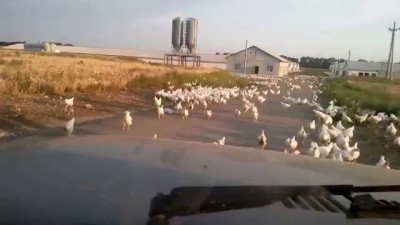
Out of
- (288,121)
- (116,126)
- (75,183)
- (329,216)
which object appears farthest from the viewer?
(288,121)

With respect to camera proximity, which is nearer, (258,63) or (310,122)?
(310,122)

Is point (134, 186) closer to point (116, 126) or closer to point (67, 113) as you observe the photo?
point (116, 126)

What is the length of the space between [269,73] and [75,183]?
83.9 meters

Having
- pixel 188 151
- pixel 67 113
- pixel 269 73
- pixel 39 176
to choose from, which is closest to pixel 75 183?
pixel 39 176

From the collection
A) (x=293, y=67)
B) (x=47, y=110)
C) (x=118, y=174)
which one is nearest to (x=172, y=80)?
(x=47, y=110)

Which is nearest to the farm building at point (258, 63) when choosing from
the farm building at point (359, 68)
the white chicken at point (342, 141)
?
the farm building at point (359, 68)

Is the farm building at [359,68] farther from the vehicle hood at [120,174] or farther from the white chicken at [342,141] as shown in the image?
the vehicle hood at [120,174]

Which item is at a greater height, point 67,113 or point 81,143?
point 81,143

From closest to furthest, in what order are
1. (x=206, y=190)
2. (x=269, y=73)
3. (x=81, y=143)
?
(x=206, y=190), (x=81, y=143), (x=269, y=73)

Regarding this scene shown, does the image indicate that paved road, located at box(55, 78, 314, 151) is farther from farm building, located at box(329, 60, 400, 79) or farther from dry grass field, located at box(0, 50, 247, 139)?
farm building, located at box(329, 60, 400, 79)

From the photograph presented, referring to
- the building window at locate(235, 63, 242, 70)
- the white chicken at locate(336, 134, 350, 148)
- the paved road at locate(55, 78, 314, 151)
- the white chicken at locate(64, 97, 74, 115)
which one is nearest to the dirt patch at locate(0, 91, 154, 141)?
the white chicken at locate(64, 97, 74, 115)

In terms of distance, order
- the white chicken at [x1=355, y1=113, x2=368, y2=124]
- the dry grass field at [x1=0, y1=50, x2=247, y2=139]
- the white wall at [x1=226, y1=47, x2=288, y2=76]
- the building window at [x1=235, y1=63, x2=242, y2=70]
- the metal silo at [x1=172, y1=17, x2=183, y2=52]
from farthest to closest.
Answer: the building window at [x1=235, y1=63, x2=242, y2=70] → the white wall at [x1=226, y1=47, x2=288, y2=76] → the white chicken at [x1=355, y1=113, x2=368, y2=124] → the dry grass field at [x1=0, y1=50, x2=247, y2=139] → the metal silo at [x1=172, y1=17, x2=183, y2=52]

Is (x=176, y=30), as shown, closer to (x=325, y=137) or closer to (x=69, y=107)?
(x=325, y=137)

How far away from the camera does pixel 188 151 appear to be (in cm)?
328
